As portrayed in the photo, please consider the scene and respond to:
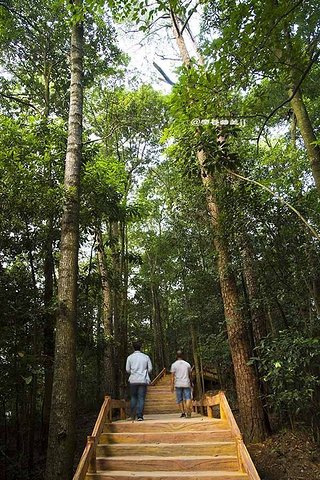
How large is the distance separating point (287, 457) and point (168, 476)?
3.58 metres

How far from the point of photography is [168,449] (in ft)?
14.1

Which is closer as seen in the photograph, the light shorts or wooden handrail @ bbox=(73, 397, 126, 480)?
wooden handrail @ bbox=(73, 397, 126, 480)

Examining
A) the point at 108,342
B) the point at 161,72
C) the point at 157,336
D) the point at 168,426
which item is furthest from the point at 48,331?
the point at 157,336

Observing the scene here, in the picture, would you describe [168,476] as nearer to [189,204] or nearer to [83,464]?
[83,464]

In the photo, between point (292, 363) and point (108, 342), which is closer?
point (292, 363)

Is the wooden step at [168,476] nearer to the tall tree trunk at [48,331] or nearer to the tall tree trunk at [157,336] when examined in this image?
the tall tree trunk at [48,331]

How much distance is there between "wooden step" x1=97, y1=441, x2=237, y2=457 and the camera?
4262 mm

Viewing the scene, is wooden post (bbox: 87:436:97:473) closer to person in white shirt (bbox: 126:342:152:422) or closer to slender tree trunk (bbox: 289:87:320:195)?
person in white shirt (bbox: 126:342:152:422)

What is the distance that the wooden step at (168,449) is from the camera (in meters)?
4.26

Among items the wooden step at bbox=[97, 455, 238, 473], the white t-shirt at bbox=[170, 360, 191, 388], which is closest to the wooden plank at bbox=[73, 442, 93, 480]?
the wooden step at bbox=[97, 455, 238, 473]

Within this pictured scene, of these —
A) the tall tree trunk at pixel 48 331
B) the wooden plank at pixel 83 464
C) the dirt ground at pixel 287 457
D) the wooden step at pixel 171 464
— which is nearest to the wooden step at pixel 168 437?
the wooden step at pixel 171 464

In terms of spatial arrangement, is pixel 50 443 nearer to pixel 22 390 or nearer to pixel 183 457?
pixel 183 457

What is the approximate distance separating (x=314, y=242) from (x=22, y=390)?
637 cm

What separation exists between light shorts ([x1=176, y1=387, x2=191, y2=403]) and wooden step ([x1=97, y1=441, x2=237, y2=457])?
2003 mm
